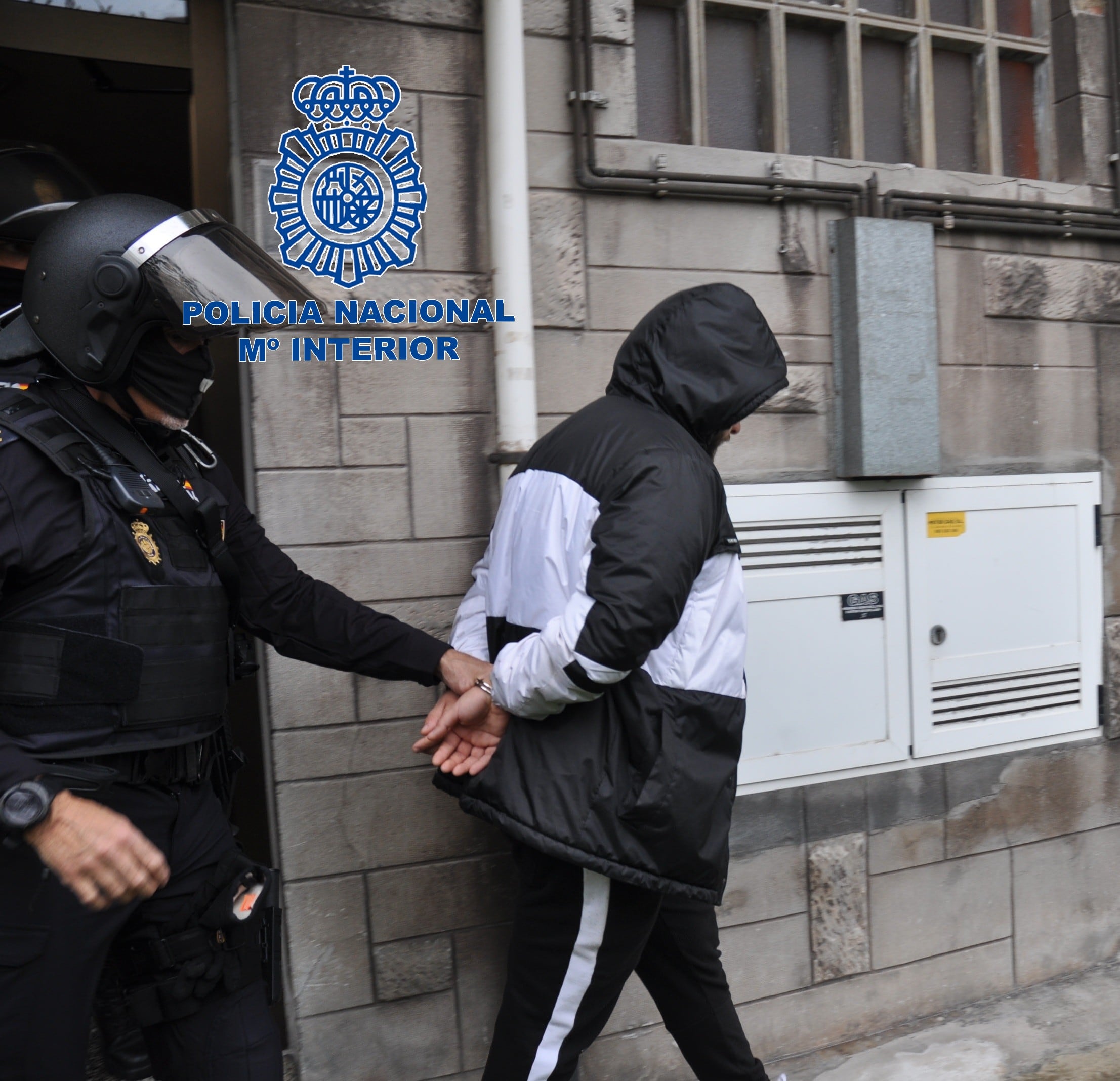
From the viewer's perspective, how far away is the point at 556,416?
10.2 ft

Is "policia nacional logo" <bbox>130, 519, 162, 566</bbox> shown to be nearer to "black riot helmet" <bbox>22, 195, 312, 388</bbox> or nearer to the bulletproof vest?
the bulletproof vest

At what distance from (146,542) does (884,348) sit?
2391 mm

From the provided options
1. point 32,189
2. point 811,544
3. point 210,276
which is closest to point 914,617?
point 811,544

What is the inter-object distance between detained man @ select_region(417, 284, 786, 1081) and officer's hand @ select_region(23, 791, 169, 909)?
2.52 ft

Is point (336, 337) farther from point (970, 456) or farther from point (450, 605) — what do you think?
point (970, 456)

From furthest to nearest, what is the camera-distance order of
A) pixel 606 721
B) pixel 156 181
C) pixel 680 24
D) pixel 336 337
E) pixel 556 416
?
pixel 156 181 → pixel 680 24 → pixel 556 416 → pixel 336 337 → pixel 606 721

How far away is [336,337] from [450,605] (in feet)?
2.63

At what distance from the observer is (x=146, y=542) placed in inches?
76.4

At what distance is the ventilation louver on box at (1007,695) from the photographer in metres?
3.60

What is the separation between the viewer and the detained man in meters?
2.09

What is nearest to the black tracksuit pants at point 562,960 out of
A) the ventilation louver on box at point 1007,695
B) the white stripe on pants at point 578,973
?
the white stripe on pants at point 578,973

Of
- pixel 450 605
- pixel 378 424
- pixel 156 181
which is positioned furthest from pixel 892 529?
pixel 156 181

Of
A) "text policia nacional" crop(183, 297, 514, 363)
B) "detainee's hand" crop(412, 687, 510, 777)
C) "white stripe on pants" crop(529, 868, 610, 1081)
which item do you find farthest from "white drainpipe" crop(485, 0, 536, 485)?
"white stripe on pants" crop(529, 868, 610, 1081)

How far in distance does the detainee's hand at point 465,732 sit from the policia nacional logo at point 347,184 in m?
1.23
